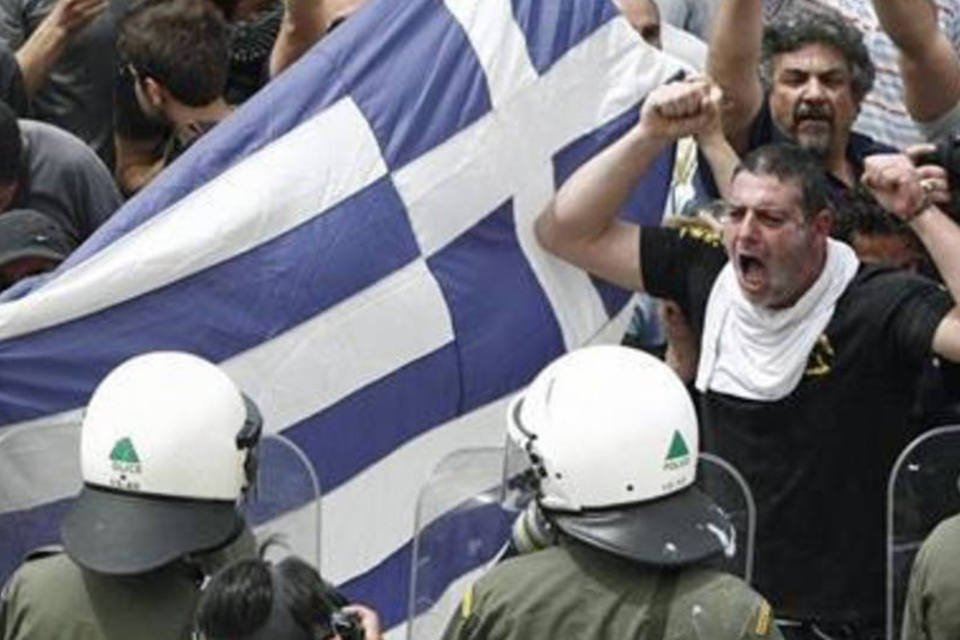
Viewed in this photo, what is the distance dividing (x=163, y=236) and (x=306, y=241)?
1.25 feet

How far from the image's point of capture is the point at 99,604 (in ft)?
20.5

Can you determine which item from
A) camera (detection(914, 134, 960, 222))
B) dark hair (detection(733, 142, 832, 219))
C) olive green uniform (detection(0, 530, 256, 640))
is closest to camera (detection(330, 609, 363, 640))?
olive green uniform (detection(0, 530, 256, 640))

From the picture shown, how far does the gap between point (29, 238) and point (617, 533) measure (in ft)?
9.36

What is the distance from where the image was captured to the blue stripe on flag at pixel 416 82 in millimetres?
8469

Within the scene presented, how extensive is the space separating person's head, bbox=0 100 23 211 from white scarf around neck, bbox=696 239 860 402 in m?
2.04

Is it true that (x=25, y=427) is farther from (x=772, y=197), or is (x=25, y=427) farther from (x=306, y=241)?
(x=772, y=197)

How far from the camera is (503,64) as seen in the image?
8609 millimetres

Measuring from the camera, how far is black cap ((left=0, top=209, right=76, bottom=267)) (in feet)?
27.5

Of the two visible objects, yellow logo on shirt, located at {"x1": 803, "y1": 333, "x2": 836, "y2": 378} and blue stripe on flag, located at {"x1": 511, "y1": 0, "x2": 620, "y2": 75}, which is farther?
blue stripe on flag, located at {"x1": 511, "y1": 0, "x2": 620, "y2": 75}

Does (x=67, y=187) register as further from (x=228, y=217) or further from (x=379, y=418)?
(x=379, y=418)

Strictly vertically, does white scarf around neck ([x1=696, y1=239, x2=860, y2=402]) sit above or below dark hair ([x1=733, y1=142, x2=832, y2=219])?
below

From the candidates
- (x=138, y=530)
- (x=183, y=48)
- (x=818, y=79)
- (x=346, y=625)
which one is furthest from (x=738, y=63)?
(x=346, y=625)

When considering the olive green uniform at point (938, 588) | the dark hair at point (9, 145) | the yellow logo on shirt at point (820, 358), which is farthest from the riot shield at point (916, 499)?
the dark hair at point (9, 145)

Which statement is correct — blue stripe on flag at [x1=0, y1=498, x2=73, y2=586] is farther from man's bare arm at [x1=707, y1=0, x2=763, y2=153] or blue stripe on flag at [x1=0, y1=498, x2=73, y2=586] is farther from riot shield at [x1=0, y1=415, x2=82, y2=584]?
man's bare arm at [x1=707, y1=0, x2=763, y2=153]
